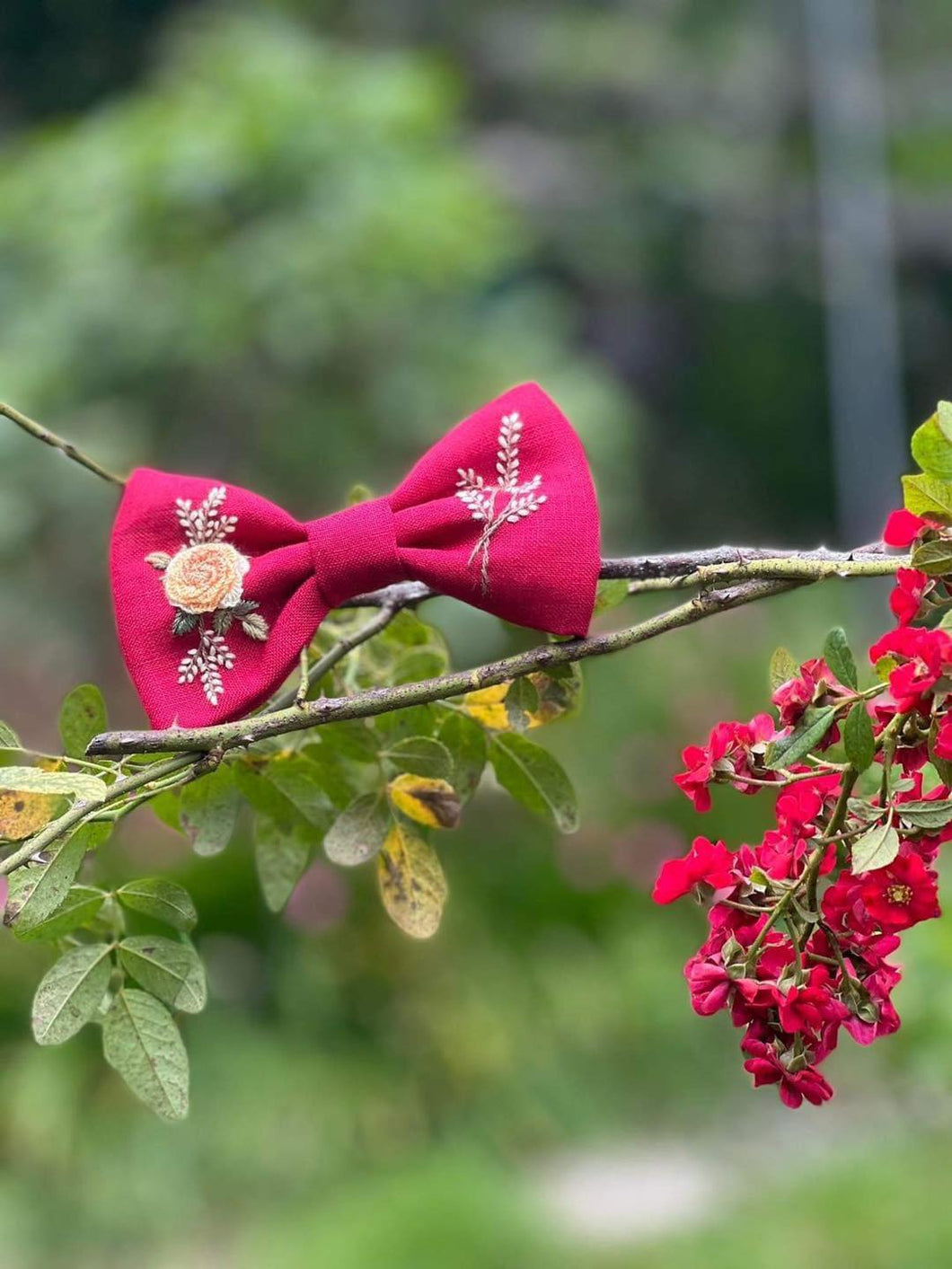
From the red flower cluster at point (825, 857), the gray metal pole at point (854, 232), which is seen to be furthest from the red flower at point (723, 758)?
the gray metal pole at point (854, 232)

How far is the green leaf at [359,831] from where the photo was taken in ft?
1.77

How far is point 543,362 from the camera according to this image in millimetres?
4438

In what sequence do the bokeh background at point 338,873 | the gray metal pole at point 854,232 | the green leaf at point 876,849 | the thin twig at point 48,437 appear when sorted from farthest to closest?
the gray metal pole at point 854,232
the bokeh background at point 338,873
the thin twig at point 48,437
the green leaf at point 876,849

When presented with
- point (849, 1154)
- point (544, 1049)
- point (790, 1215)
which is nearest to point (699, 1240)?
point (790, 1215)

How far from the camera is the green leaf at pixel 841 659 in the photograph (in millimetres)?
457

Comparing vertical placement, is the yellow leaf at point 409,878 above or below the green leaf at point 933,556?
below

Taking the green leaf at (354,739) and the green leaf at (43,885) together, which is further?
the green leaf at (354,739)

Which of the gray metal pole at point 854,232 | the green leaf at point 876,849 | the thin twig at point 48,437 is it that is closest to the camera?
the green leaf at point 876,849

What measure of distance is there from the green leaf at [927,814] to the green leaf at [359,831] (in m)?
0.20

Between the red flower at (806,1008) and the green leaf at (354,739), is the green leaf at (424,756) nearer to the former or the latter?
the green leaf at (354,739)

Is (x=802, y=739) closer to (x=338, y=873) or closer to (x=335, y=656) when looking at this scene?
(x=335, y=656)

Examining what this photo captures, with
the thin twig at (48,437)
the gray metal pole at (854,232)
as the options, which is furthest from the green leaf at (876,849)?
the gray metal pole at (854,232)

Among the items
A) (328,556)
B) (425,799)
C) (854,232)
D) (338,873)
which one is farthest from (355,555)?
(854,232)

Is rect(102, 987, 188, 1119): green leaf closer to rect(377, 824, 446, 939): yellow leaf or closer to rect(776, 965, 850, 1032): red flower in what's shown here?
rect(377, 824, 446, 939): yellow leaf
